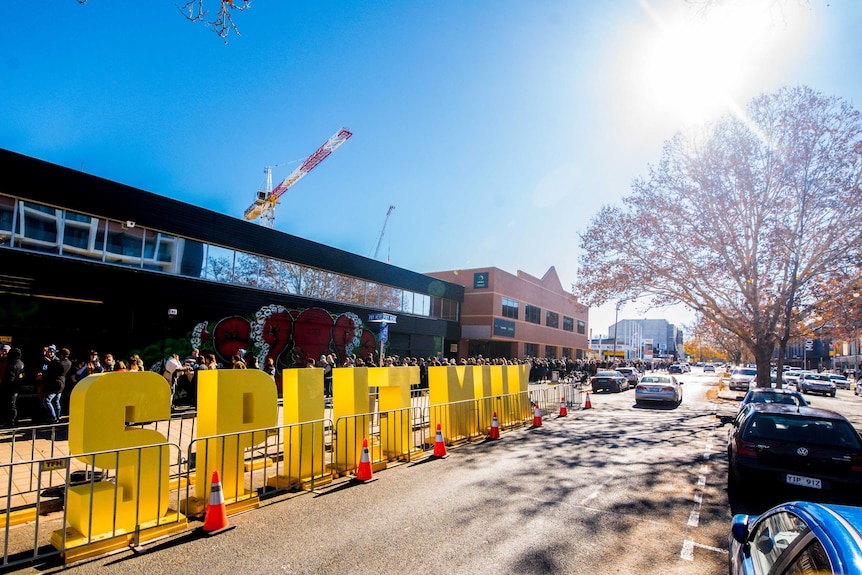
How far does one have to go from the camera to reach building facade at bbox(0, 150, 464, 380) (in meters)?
13.7

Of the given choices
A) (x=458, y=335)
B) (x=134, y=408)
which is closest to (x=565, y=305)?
(x=458, y=335)

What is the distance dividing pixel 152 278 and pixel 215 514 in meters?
13.6

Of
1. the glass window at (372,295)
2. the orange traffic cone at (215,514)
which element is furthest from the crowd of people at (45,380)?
the glass window at (372,295)

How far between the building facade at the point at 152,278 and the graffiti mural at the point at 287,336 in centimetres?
5

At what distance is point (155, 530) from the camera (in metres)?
5.14

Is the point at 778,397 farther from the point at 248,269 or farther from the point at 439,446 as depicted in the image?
the point at 248,269

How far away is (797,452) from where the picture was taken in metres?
6.53

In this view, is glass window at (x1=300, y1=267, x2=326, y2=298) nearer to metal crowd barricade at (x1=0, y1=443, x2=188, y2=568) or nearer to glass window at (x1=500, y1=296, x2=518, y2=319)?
metal crowd barricade at (x1=0, y1=443, x2=188, y2=568)

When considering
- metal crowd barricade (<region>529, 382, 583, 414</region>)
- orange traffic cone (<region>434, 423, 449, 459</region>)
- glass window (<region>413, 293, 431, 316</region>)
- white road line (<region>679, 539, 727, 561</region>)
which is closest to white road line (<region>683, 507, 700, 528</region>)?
white road line (<region>679, 539, 727, 561</region>)

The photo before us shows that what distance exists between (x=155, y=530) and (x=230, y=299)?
14920 millimetres

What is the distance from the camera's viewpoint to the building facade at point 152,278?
13742 mm

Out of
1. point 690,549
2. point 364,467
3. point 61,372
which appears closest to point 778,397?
point 690,549

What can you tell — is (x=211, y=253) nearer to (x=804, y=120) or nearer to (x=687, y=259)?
(x=687, y=259)

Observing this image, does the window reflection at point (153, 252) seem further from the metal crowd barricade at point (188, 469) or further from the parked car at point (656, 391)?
the parked car at point (656, 391)
